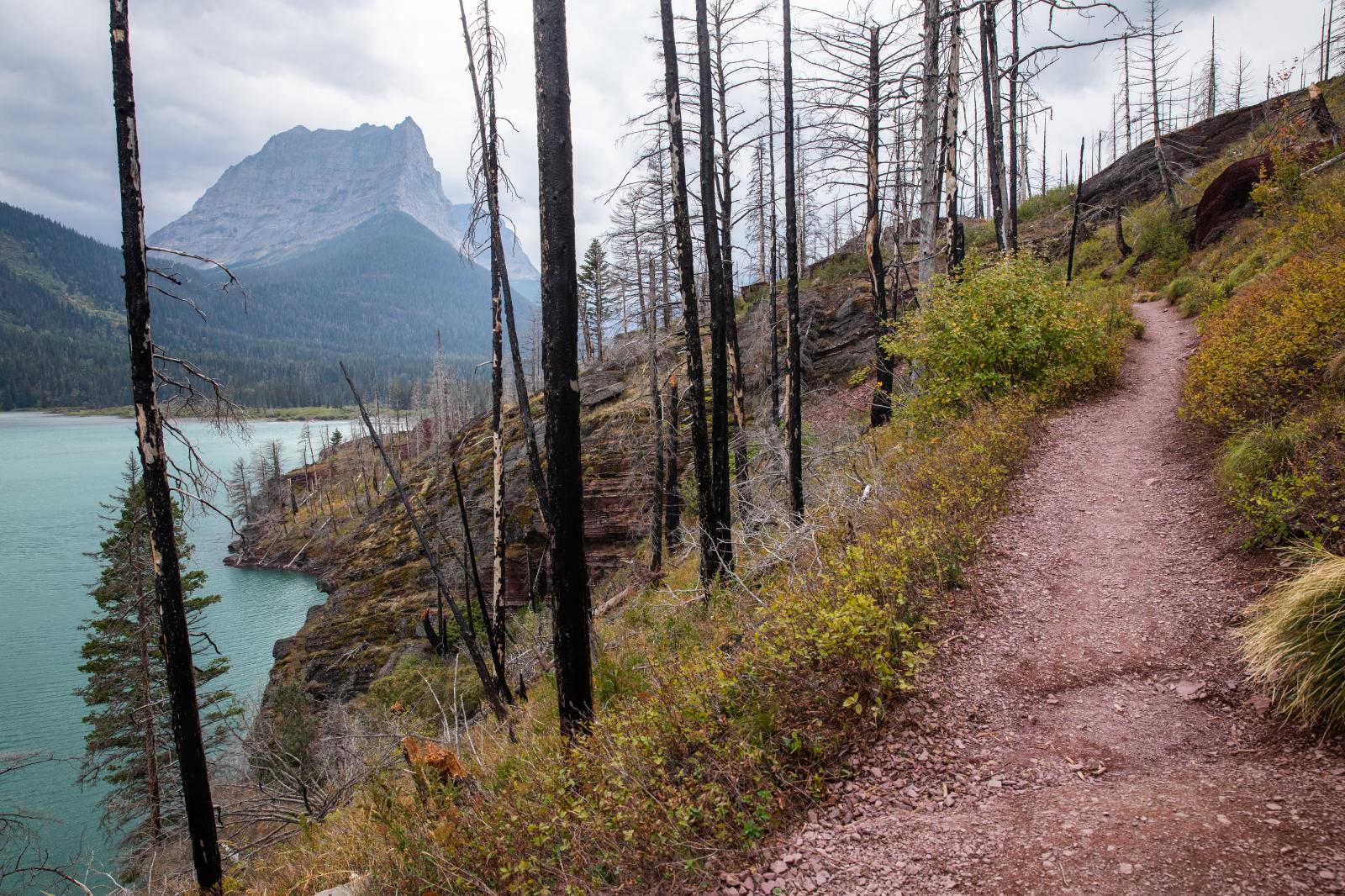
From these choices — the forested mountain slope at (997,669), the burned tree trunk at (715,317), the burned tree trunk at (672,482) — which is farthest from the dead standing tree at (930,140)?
the burned tree trunk at (672,482)

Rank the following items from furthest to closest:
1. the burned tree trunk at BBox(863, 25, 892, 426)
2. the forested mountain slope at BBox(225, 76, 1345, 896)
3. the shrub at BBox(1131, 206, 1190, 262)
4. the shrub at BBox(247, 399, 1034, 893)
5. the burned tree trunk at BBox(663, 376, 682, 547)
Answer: the shrub at BBox(1131, 206, 1190, 262) → the burned tree trunk at BBox(663, 376, 682, 547) → the burned tree trunk at BBox(863, 25, 892, 426) → the shrub at BBox(247, 399, 1034, 893) → the forested mountain slope at BBox(225, 76, 1345, 896)

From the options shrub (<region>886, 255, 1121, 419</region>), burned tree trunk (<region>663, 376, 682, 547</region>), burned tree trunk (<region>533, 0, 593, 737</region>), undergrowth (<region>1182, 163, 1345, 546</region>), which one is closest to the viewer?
undergrowth (<region>1182, 163, 1345, 546</region>)

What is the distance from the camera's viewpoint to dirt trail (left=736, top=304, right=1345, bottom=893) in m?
2.86

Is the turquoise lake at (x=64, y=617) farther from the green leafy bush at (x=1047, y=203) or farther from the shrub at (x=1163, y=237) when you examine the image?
the green leafy bush at (x=1047, y=203)

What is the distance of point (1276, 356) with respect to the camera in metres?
6.95

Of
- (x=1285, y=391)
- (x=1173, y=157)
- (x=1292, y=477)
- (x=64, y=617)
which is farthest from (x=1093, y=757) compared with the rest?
(x=64, y=617)

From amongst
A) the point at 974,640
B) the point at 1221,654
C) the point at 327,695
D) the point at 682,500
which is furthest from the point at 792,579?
the point at 327,695

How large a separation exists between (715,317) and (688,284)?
82 cm

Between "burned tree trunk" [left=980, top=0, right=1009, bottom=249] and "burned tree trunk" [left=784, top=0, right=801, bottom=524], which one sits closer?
"burned tree trunk" [left=784, top=0, right=801, bottom=524]

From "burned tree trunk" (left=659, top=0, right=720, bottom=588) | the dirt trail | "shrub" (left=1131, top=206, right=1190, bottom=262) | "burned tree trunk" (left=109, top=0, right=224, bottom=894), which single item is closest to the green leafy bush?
"shrub" (left=1131, top=206, right=1190, bottom=262)

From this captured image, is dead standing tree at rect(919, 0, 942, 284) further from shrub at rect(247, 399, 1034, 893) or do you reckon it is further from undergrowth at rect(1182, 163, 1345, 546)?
shrub at rect(247, 399, 1034, 893)

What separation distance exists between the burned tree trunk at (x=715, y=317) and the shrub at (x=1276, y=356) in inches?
270

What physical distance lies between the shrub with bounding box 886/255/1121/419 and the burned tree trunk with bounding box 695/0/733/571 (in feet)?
12.1

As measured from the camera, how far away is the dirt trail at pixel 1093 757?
286 cm
